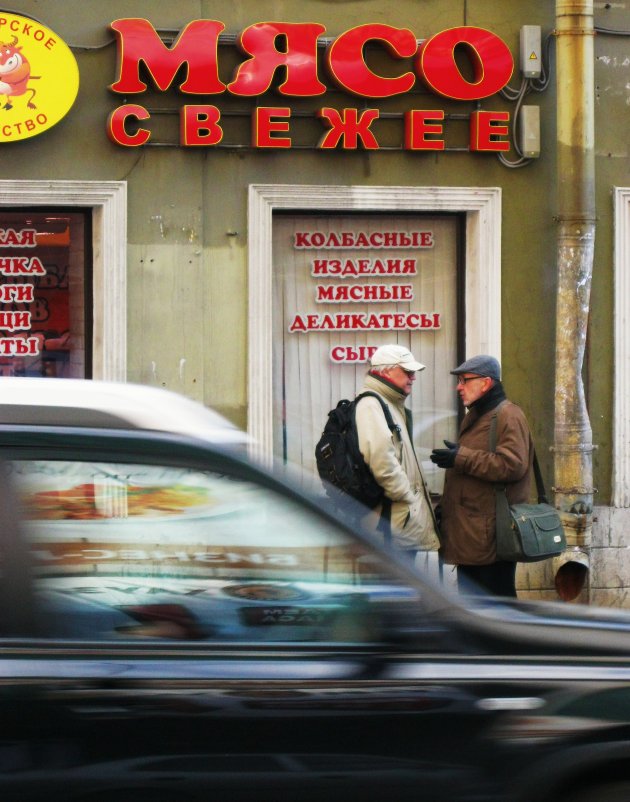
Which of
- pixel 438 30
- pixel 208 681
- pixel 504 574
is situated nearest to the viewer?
pixel 208 681

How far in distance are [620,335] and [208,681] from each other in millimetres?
7215

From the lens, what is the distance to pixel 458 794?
3359mm

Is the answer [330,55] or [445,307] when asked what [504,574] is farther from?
[330,55]

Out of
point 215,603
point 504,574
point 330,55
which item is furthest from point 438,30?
point 215,603

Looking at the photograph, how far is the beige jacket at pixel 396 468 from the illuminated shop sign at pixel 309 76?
8.07 ft

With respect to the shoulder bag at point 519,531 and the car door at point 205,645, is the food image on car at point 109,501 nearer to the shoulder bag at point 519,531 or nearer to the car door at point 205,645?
the car door at point 205,645

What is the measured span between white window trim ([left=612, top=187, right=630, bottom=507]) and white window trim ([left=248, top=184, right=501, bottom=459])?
852mm

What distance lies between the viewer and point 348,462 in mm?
7535

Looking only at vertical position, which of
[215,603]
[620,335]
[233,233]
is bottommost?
[215,603]

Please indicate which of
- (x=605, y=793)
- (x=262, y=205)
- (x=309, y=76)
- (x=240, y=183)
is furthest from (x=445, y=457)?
(x=605, y=793)

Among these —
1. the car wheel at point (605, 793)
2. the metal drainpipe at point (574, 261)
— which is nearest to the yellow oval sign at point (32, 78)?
the metal drainpipe at point (574, 261)

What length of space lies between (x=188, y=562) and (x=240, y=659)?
261 millimetres

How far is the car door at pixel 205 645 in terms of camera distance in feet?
10.6

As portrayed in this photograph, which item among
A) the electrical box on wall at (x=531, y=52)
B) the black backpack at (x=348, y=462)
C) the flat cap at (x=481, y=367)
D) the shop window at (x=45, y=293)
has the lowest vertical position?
the black backpack at (x=348, y=462)
